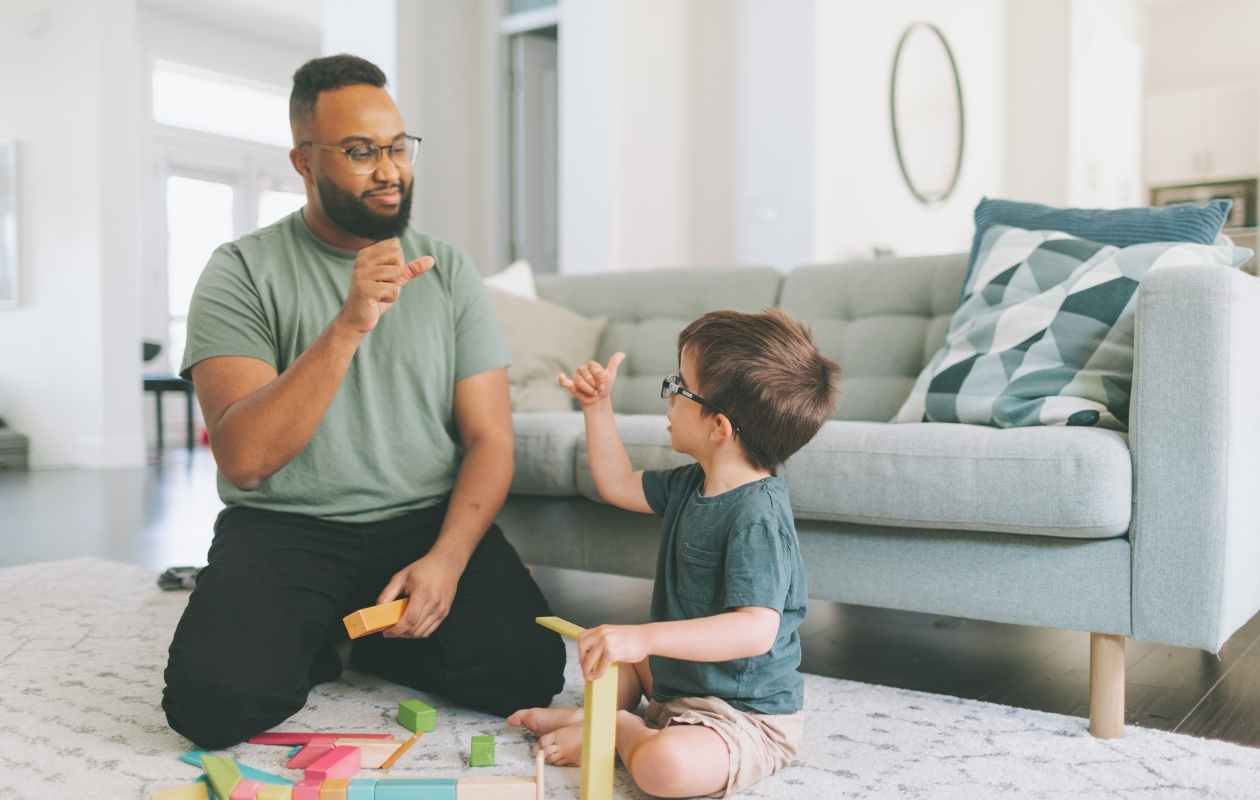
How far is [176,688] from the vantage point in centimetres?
143

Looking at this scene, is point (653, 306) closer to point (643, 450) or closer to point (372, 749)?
point (643, 450)

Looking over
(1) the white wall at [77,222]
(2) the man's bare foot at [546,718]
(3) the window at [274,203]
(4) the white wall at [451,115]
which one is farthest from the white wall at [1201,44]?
(2) the man's bare foot at [546,718]

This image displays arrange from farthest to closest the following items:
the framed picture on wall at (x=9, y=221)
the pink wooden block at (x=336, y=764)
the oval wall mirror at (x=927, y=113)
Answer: the framed picture on wall at (x=9, y=221), the oval wall mirror at (x=927, y=113), the pink wooden block at (x=336, y=764)

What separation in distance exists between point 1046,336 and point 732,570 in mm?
907

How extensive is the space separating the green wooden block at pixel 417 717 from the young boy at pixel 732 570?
198 mm

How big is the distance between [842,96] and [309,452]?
347cm

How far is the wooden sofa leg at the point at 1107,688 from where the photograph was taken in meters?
1.57

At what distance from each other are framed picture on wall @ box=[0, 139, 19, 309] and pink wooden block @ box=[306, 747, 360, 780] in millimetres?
5922

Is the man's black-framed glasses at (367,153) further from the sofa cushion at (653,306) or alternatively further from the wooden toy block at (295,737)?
the sofa cushion at (653,306)

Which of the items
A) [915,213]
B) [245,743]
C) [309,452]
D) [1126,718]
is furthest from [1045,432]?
[915,213]

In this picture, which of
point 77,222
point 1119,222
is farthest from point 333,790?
point 77,222

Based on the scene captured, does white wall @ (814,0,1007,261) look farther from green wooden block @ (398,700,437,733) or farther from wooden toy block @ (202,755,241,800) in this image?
wooden toy block @ (202,755,241,800)

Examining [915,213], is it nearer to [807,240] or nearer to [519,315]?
[807,240]

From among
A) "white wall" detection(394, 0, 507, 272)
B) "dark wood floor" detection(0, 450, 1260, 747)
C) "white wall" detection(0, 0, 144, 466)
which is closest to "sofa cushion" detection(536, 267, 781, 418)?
"dark wood floor" detection(0, 450, 1260, 747)
